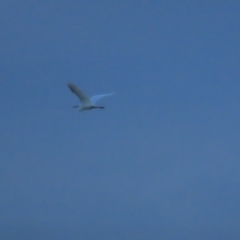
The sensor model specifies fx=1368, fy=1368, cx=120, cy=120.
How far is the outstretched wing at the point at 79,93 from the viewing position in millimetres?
38197

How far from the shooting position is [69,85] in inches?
1500

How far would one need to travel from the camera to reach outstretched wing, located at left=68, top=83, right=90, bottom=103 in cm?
3820

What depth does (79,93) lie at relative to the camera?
38.5m

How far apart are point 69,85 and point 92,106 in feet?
3.59

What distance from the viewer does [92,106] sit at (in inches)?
1527
